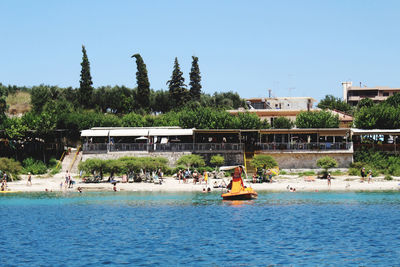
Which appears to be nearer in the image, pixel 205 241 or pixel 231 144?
pixel 205 241

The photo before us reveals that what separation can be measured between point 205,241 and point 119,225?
6.44 metres

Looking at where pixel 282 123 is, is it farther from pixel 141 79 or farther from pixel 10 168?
pixel 10 168

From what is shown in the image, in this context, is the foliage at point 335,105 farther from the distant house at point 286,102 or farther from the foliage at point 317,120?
the foliage at point 317,120

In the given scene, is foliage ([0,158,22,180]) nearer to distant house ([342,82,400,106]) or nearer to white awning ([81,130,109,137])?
white awning ([81,130,109,137])

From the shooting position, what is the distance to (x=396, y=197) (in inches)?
1674

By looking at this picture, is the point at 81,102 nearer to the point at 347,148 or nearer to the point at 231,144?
the point at 231,144

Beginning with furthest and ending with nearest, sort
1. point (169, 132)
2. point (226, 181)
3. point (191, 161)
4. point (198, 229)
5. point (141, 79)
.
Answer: point (141, 79) < point (169, 132) < point (191, 161) < point (226, 181) < point (198, 229)

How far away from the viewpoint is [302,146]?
55.9 metres

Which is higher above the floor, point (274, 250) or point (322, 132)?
point (322, 132)

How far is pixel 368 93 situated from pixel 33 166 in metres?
68.9

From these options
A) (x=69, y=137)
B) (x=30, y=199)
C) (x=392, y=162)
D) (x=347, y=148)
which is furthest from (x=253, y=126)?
(x=30, y=199)

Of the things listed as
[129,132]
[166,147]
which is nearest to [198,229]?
[166,147]

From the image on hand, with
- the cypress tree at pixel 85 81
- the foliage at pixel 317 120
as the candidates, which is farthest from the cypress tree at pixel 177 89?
the foliage at pixel 317 120

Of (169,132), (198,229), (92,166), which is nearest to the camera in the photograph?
(198,229)
